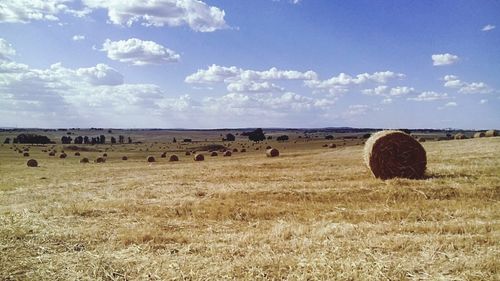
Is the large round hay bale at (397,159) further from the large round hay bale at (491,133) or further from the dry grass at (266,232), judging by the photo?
the large round hay bale at (491,133)

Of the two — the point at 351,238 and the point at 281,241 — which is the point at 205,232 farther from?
the point at 351,238

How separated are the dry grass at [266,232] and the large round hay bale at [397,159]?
2446mm

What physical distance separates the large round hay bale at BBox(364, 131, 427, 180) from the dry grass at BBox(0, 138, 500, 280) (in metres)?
2.45

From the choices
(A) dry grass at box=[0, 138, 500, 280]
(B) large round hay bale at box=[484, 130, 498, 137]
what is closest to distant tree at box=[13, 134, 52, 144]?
(B) large round hay bale at box=[484, 130, 498, 137]

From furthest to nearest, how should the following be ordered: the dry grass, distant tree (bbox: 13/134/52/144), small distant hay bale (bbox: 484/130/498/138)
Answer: distant tree (bbox: 13/134/52/144), small distant hay bale (bbox: 484/130/498/138), the dry grass

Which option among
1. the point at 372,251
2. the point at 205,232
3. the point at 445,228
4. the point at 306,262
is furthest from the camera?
the point at 205,232

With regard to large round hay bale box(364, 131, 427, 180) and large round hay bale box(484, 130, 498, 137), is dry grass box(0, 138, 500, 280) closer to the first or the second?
large round hay bale box(364, 131, 427, 180)

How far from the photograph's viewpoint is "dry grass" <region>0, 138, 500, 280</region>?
23.2 feet

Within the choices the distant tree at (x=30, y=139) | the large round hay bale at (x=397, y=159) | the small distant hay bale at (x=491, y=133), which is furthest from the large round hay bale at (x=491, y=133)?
the distant tree at (x=30, y=139)

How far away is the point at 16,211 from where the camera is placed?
547 inches

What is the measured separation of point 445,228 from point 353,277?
4.36 m

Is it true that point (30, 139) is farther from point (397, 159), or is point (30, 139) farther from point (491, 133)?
point (397, 159)

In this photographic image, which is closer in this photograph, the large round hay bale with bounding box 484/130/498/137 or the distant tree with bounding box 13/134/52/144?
the large round hay bale with bounding box 484/130/498/137

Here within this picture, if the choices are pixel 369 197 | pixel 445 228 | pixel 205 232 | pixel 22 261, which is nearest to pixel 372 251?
pixel 445 228
